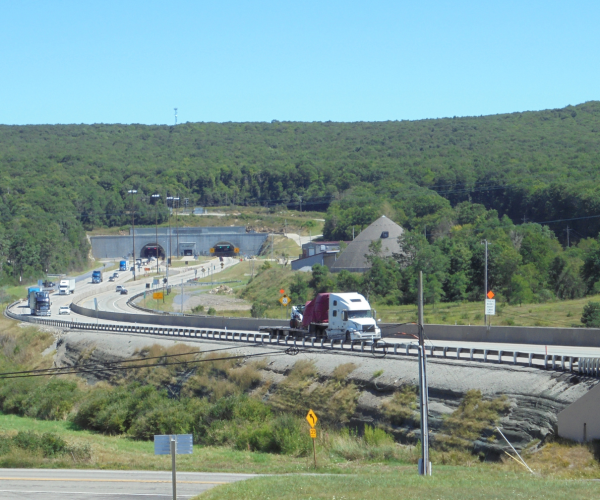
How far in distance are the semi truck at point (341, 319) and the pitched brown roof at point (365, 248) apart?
48.9 metres

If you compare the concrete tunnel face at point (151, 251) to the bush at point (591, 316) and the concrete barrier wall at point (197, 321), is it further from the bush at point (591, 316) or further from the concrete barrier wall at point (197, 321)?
the bush at point (591, 316)

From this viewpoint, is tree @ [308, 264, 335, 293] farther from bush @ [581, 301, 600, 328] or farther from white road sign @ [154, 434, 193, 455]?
white road sign @ [154, 434, 193, 455]

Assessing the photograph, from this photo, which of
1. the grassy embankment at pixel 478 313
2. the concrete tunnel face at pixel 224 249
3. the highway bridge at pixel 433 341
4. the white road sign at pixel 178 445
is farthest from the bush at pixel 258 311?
the concrete tunnel face at pixel 224 249

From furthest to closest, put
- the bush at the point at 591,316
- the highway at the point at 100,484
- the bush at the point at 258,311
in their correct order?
1. the bush at the point at 258,311
2. the bush at the point at 591,316
3. the highway at the point at 100,484

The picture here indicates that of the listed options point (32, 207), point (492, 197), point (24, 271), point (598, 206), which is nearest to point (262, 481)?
point (598, 206)

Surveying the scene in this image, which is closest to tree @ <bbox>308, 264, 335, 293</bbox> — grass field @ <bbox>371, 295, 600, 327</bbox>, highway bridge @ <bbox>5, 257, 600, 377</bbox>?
grass field @ <bbox>371, 295, 600, 327</bbox>

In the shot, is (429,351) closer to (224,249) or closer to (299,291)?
(299,291)

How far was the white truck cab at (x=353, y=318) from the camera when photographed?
38188mm

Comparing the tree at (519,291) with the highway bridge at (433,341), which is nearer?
the highway bridge at (433,341)

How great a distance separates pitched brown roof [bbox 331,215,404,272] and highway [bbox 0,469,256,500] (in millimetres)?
68071

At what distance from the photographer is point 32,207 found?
560 feet

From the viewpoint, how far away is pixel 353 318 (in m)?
38.6

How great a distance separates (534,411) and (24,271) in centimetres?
11887

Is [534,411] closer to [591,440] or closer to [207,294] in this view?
[591,440]
